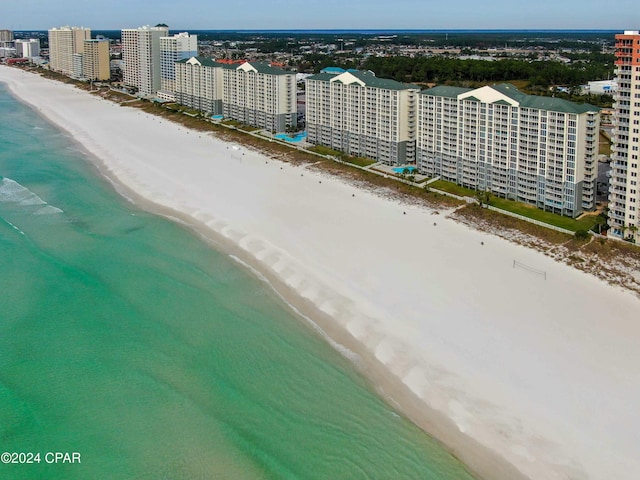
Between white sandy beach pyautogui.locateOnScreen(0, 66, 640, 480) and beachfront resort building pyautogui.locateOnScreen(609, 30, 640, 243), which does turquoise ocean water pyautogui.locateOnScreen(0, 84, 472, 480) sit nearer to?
white sandy beach pyautogui.locateOnScreen(0, 66, 640, 480)

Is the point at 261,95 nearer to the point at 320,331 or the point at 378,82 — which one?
the point at 378,82

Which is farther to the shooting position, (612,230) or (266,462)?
(612,230)

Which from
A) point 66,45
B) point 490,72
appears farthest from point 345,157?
point 66,45

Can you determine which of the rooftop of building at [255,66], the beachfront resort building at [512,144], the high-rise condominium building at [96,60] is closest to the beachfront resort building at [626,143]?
the beachfront resort building at [512,144]

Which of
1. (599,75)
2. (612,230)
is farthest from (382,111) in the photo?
(599,75)

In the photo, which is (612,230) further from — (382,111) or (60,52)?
(60,52)

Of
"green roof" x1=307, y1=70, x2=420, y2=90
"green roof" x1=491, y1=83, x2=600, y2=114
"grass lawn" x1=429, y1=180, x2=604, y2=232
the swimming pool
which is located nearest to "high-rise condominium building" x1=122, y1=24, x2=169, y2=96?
"green roof" x1=307, y1=70, x2=420, y2=90
